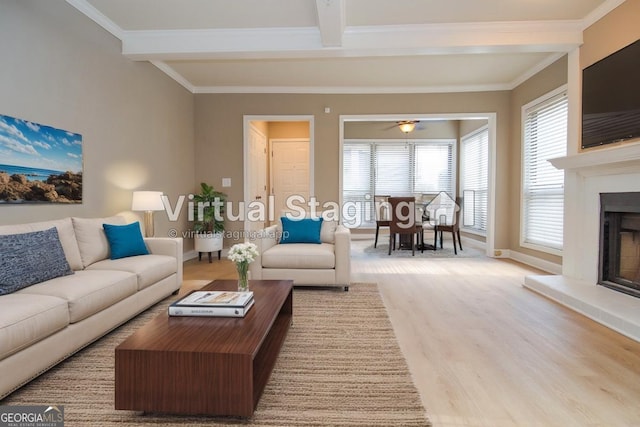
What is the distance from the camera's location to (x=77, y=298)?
1849mm

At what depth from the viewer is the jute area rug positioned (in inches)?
55.7

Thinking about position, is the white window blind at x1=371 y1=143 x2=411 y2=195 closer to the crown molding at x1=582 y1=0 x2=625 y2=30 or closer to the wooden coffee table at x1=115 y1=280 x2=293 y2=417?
Result: the crown molding at x1=582 y1=0 x2=625 y2=30

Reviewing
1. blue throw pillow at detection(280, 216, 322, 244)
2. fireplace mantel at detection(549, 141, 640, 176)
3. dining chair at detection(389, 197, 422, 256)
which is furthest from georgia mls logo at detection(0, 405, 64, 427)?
dining chair at detection(389, 197, 422, 256)

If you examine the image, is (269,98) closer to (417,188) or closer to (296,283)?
(296,283)

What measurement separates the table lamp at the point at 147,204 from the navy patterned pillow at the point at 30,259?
1.26 m

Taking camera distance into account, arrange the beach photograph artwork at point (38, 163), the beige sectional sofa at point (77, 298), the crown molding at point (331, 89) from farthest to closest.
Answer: the crown molding at point (331, 89), the beach photograph artwork at point (38, 163), the beige sectional sofa at point (77, 298)

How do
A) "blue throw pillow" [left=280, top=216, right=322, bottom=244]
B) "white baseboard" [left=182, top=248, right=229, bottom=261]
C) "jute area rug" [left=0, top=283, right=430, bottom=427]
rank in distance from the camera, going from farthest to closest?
"white baseboard" [left=182, top=248, right=229, bottom=261] → "blue throw pillow" [left=280, top=216, right=322, bottom=244] → "jute area rug" [left=0, top=283, right=430, bottom=427]

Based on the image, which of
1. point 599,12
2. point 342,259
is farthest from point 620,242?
point 342,259

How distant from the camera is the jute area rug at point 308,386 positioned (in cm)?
142

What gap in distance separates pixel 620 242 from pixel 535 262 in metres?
1.57

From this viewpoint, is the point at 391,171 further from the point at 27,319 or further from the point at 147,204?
the point at 27,319

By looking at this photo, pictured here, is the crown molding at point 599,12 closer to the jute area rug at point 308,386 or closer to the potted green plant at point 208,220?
the jute area rug at point 308,386

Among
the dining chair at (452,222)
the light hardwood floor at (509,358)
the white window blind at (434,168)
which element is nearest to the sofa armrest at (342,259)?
the light hardwood floor at (509,358)

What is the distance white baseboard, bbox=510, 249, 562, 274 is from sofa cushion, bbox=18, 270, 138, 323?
15.4 ft
